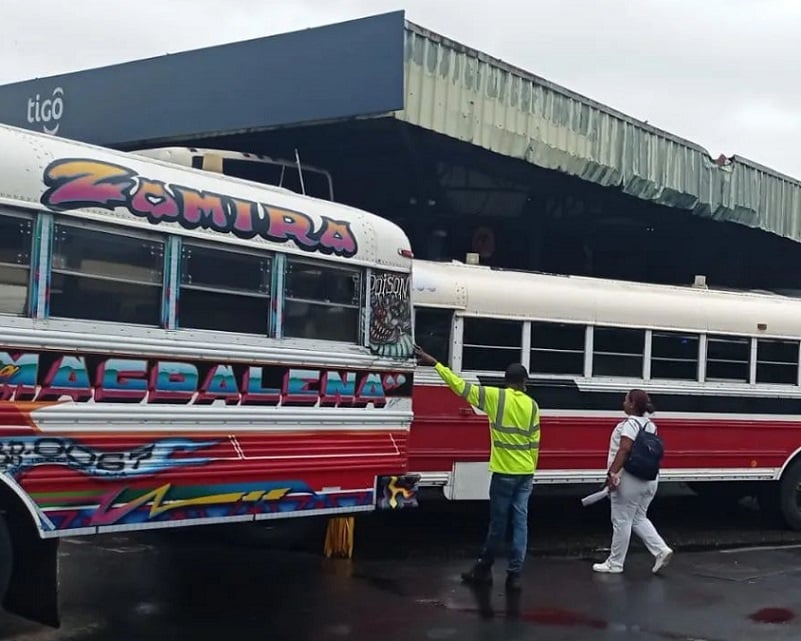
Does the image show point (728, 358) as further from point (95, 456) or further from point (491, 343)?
point (95, 456)

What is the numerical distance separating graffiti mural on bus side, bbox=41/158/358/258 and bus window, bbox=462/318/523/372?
2363mm

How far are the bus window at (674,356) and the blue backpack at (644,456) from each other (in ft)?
6.36

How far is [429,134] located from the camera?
14.5m

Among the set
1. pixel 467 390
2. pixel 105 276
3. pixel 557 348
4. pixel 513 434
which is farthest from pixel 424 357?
pixel 105 276

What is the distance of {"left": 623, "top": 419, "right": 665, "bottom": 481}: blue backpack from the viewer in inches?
342

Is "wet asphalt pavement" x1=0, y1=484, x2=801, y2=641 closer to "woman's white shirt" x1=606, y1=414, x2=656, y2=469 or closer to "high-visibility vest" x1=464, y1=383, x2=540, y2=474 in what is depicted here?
"high-visibility vest" x1=464, y1=383, x2=540, y2=474

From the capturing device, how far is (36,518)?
5.75 metres

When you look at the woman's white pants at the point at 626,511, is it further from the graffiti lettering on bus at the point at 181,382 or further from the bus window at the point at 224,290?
the bus window at the point at 224,290

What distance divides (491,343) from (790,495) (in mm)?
4014

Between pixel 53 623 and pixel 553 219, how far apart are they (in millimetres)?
15579

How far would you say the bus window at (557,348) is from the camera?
32.7 feet

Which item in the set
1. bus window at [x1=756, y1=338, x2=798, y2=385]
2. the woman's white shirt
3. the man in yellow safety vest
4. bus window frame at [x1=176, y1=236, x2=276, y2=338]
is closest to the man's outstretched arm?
the man in yellow safety vest

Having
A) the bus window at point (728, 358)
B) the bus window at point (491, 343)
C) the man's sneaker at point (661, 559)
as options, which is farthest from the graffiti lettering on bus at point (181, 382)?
the bus window at point (728, 358)

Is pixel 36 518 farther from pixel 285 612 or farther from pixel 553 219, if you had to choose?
pixel 553 219
